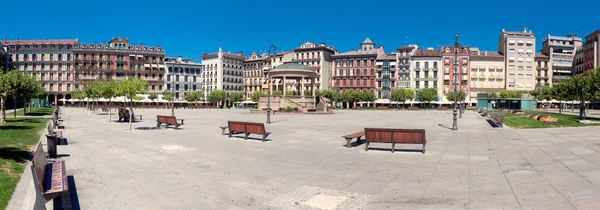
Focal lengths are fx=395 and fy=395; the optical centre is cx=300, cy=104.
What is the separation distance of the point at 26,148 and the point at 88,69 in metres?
92.8

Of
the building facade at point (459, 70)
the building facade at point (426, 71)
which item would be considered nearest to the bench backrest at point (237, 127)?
the building facade at point (459, 70)

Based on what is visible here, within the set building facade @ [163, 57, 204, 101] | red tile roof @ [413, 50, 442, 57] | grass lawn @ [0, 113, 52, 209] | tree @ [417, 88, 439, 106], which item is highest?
red tile roof @ [413, 50, 442, 57]

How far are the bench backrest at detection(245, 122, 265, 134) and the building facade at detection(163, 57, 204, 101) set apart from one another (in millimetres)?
88499

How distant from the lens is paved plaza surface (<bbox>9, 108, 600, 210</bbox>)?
21.6 ft

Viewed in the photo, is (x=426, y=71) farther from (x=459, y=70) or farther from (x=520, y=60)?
(x=520, y=60)

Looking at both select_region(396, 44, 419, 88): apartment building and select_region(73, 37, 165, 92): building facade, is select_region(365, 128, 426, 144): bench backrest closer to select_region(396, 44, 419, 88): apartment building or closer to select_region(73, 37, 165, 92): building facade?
select_region(396, 44, 419, 88): apartment building

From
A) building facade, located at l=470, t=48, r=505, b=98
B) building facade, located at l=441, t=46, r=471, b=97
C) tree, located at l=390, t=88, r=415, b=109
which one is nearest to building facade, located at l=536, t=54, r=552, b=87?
building facade, located at l=470, t=48, r=505, b=98

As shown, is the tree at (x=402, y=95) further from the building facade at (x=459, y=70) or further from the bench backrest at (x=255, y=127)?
the bench backrest at (x=255, y=127)

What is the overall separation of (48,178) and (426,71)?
9569 centimetres

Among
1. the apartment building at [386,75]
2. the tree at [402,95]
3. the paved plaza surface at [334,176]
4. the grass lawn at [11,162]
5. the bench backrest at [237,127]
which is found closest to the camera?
the paved plaza surface at [334,176]

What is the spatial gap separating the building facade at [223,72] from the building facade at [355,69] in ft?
106

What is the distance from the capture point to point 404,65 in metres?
95.8

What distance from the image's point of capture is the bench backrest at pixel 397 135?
12.6 m

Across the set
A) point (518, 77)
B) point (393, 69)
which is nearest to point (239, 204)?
point (393, 69)
